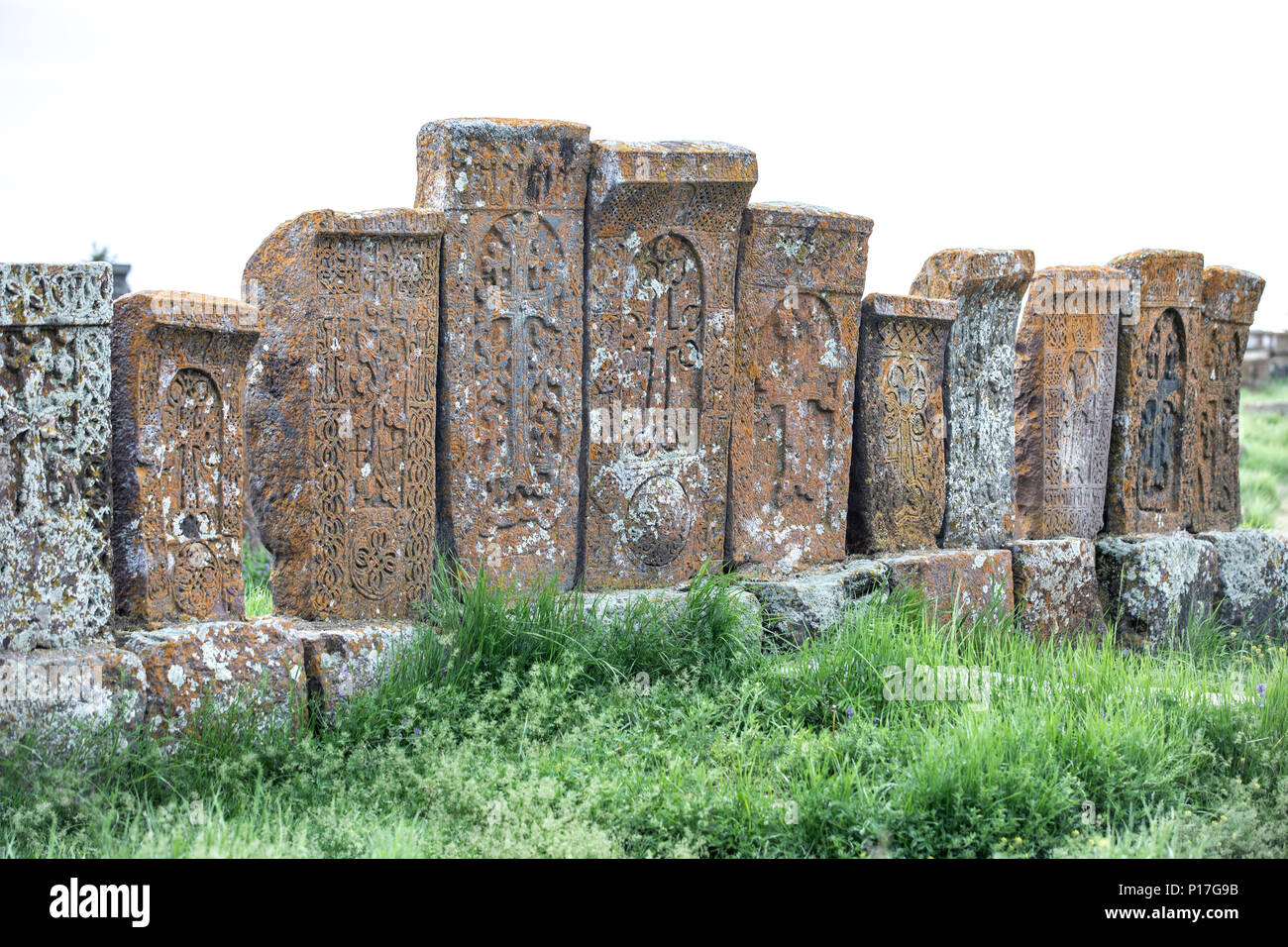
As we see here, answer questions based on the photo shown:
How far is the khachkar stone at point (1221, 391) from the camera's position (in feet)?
22.3

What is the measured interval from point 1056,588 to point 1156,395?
1332 mm

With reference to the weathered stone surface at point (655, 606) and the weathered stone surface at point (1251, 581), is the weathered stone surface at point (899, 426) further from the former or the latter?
the weathered stone surface at point (1251, 581)

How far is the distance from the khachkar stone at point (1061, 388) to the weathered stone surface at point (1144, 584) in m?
0.20

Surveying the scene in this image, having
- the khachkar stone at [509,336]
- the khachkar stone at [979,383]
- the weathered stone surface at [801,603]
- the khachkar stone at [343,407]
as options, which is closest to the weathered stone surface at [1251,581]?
the khachkar stone at [979,383]

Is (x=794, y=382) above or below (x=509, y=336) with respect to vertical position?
below

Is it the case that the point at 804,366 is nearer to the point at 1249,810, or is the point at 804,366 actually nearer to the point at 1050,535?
the point at 1050,535

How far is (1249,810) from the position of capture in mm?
3516

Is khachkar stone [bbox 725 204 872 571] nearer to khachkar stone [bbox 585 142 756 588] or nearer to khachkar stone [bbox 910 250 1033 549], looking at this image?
khachkar stone [bbox 585 142 756 588]

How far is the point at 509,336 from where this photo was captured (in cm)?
455

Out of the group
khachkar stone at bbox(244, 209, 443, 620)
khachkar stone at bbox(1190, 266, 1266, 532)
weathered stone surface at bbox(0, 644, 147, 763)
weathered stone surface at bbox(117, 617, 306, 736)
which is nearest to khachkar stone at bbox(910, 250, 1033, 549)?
khachkar stone at bbox(1190, 266, 1266, 532)

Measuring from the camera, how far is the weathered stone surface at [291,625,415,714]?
4.03 meters

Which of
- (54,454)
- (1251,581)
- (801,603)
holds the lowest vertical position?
(1251,581)

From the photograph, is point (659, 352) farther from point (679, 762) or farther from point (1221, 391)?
point (1221, 391)

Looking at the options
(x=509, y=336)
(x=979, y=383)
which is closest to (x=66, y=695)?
(x=509, y=336)
